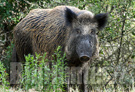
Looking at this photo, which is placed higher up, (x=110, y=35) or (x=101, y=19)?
(x=101, y=19)

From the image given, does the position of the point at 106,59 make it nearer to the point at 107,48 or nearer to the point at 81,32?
the point at 107,48

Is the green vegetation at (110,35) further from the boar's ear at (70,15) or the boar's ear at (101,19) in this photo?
the boar's ear at (70,15)

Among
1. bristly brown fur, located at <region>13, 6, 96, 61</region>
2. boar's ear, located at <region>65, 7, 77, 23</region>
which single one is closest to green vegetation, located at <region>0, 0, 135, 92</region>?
bristly brown fur, located at <region>13, 6, 96, 61</region>

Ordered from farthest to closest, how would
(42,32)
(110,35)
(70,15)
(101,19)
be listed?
(110,35) < (42,32) < (101,19) < (70,15)

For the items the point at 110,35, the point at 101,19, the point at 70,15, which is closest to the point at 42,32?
the point at 70,15

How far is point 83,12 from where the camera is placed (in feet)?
18.0

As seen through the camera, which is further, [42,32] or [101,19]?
[42,32]

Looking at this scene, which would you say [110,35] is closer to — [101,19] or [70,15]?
[101,19]

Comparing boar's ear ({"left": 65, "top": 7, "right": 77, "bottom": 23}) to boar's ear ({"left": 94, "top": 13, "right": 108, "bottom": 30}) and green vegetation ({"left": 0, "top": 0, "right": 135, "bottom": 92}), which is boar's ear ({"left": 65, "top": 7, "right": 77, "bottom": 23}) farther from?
green vegetation ({"left": 0, "top": 0, "right": 135, "bottom": 92})

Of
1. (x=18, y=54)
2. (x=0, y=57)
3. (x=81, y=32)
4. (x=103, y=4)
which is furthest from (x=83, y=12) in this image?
(x=0, y=57)

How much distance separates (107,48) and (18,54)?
2717 mm

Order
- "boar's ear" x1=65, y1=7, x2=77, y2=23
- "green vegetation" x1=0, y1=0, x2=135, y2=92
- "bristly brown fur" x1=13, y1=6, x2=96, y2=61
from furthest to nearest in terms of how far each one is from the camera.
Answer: "green vegetation" x1=0, y1=0, x2=135, y2=92 < "bristly brown fur" x1=13, y1=6, x2=96, y2=61 < "boar's ear" x1=65, y1=7, x2=77, y2=23

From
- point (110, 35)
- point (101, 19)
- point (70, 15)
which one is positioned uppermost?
point (70, 15)

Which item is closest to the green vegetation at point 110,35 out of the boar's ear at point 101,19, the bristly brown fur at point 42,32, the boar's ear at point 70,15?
the bristly brown fur at point 42,32
